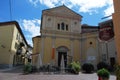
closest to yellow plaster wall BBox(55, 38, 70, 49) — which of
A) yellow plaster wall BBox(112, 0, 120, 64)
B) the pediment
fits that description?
the pediment

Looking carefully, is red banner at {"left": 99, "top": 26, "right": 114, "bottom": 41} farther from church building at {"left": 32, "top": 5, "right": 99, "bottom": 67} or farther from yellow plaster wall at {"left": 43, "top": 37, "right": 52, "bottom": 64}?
yellow plaster wall at {"left": 43, "top": 37, "right": 52, "bottom": 64}

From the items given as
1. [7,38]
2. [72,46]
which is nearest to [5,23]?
[7,38]

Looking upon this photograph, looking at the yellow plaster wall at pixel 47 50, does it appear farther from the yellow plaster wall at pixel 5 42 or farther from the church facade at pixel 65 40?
the yellow plaster wall at pixel 5 42

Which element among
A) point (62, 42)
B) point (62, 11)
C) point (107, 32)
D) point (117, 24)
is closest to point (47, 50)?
point (62, 42)

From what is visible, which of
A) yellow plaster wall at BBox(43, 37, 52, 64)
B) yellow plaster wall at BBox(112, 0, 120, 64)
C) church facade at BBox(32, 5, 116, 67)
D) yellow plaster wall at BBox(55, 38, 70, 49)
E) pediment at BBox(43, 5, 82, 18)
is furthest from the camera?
pediment at BBox(43, 5, 82, 18)

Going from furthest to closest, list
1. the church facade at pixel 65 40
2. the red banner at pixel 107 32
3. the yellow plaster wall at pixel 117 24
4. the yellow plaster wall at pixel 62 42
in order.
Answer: the yellow plaster wall at pixel 62 42
the church facade at pixel 65 40
the yellow plaster wall at pixel 117 24
the red banner at pixel 107 32

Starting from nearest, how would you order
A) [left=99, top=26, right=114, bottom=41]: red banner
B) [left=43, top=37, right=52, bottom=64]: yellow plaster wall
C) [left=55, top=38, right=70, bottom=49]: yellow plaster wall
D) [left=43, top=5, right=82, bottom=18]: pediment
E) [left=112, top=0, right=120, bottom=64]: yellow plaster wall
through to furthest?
[left=99, top=26, right=114, bottom=41]: red banner < [left=112, top=0, right=120, bottom=64]: yellow plaster wall < [left=43, top=37, right=52, bottom=64]: yellow plaster wall < [left=55, top=38, right=70, bottom=49]: yellow plaster wall < [left=43, top=5, right=82, bottom=18]: pediment

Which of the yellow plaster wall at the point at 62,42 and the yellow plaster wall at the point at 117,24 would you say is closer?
the yellow plaster wall at the point at 117,24

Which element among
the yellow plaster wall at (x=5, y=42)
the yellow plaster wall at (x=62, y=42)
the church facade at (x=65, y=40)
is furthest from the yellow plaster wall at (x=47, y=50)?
the yellow plaster wall at (x=5, y=42)

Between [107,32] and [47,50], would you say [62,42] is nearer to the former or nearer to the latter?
[47,50]

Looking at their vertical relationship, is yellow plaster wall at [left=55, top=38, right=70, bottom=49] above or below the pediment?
below

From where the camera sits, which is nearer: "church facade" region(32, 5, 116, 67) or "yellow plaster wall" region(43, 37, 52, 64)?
"yellow plaster wall" region(43, 37, 52, 64)

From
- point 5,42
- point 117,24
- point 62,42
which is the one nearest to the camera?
point 117,24

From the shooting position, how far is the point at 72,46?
1087 inches
